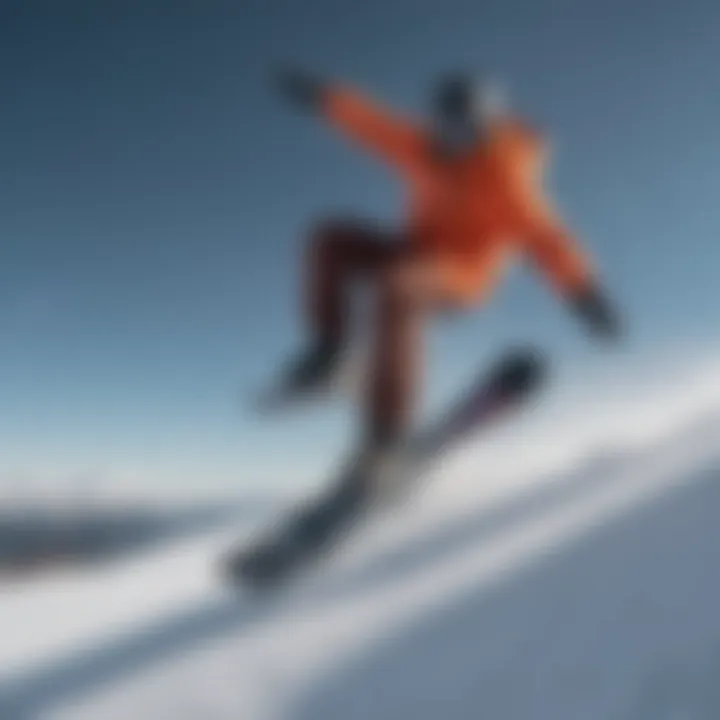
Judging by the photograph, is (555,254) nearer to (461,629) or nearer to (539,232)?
(539,232)

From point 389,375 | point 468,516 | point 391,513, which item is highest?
point 389,375

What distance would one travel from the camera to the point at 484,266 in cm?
450

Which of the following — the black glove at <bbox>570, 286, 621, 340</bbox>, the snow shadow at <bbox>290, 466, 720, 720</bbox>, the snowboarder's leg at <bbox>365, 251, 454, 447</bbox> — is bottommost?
the snow shadow at <bbox>290, 466, 720, 720</bbox>

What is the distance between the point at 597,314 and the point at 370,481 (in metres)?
1.28

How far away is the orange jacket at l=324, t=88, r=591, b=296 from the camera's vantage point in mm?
4160

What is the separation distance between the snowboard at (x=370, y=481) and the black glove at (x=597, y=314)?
0.74 meters

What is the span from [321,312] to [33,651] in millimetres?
1823

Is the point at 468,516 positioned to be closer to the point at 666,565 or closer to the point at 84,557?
the point at 666,565

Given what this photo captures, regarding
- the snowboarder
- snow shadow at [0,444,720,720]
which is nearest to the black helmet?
the snowboarder

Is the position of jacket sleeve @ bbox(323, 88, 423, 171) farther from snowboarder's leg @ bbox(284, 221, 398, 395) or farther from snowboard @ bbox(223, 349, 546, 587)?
snowboard @ bbox(223, 349, 546, 587)

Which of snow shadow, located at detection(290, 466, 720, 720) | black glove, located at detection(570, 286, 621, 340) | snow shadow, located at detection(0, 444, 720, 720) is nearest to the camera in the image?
snow shadow, located at detection(290, 466, 720, 720)

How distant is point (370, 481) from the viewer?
4445mm

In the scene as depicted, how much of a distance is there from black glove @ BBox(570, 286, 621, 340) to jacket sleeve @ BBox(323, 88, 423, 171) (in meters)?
1.05

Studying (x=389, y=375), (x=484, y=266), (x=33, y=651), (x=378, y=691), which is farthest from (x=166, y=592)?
(x=484, y=266)
